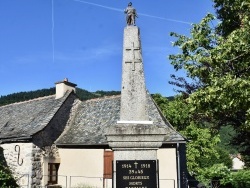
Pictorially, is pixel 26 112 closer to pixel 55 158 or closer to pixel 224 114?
pixel 55 158

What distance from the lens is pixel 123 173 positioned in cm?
689

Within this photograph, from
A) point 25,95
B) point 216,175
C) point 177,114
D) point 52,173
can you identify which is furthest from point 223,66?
point 25,95

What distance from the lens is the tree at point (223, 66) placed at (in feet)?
34.5

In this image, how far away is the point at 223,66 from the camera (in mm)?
12312

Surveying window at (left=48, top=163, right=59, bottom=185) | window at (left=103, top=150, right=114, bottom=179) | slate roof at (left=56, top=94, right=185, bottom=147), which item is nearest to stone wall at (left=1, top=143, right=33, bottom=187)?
window at (left=48, top=163, right=59, bottom=185)

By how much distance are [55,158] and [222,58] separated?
44.6ft

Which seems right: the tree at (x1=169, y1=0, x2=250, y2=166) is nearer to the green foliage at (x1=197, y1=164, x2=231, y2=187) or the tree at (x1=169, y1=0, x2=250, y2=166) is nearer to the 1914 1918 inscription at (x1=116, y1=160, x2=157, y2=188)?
the green foliage at (x1=197, y1=164, x2=231, y2=187)

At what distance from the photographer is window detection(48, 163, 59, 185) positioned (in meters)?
20.7

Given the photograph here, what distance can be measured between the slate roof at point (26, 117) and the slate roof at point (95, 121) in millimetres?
1606

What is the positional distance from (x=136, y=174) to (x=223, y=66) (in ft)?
23.0

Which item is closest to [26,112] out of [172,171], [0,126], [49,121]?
[0,126]

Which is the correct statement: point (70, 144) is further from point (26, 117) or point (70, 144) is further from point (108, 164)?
point (26, 117)

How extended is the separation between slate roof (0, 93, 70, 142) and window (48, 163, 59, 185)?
2.61 meters

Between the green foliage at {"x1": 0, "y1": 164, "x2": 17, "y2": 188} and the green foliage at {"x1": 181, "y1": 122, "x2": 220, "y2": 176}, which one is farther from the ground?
the green foliage at {"x1": 181, "y1": 122, "x2": 220, "y2": 176}
